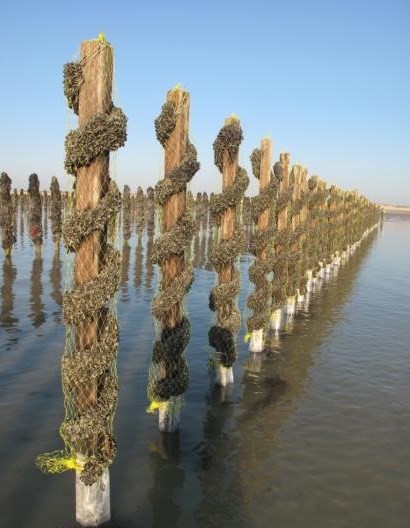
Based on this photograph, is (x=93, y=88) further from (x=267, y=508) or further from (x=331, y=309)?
(x=331, y=309)

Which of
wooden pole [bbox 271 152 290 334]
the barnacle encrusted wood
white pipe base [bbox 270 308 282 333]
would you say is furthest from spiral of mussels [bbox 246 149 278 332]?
the barnacle encrusted wood

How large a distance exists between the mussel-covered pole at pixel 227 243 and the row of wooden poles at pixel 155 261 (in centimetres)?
2

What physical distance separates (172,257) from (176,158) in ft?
5.01

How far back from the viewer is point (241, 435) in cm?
830

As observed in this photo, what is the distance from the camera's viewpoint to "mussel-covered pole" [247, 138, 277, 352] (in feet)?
36.7

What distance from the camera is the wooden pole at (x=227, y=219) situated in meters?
9.01

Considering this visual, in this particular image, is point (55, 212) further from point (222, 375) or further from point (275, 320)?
point (222, 375)

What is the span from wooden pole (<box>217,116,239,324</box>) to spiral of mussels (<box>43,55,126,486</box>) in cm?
397

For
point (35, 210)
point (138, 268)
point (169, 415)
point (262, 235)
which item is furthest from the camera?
point (35, 210)

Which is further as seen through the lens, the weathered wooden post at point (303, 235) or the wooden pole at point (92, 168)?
the weathered wooden post at point (303, 235)

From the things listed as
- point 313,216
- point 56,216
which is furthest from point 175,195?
point 56,216

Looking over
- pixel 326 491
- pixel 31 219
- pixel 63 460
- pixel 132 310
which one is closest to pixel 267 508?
pixel 326 491

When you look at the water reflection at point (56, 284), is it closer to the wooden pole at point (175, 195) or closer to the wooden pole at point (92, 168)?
the wooden pole at point (175, 195)

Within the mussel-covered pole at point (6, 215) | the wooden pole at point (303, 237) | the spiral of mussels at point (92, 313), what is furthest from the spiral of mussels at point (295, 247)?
the mussel-covered pole at point (6, 215)
